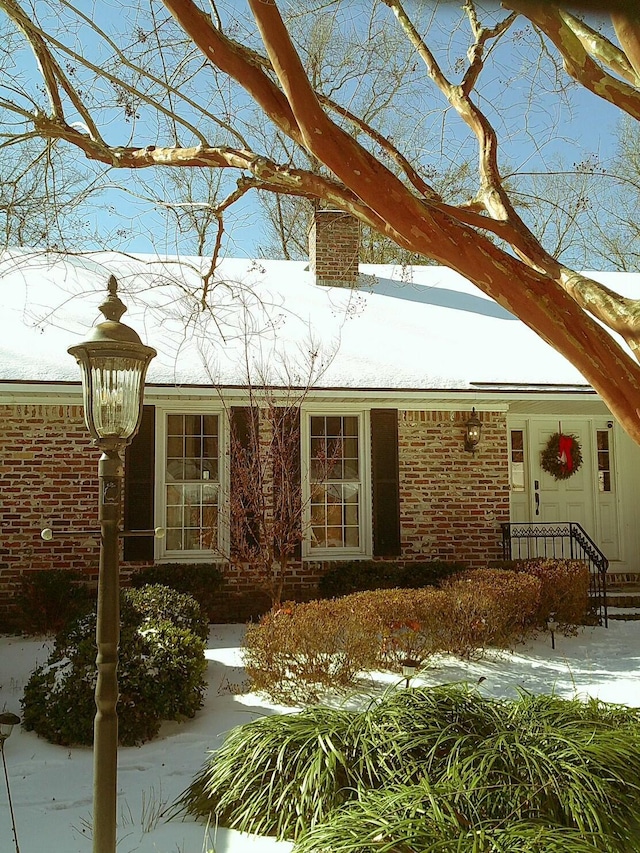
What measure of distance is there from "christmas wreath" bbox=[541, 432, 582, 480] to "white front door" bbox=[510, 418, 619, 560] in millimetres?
100

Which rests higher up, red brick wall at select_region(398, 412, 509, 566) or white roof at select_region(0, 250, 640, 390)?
white roof at select_region(0, 250, 640, 390)

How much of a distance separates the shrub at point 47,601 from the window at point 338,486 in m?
3.14

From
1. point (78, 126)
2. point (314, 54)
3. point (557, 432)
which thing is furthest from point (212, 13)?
point (557, 432)

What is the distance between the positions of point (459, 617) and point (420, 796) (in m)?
4.36

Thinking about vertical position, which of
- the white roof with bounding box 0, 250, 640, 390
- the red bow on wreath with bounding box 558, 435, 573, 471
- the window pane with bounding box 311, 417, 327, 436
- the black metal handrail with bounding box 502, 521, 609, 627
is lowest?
the black metal handrail with bounding box 502, 521, 609, 627

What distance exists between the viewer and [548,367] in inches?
448

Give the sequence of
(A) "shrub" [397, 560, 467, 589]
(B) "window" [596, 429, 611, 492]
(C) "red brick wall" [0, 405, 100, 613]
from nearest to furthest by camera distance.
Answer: (C) "red brick wall" [0, 405, 100, 613], (A) "shrub" [397, 560, 467, 589], (B) "window" [596, 429, 611, 492]

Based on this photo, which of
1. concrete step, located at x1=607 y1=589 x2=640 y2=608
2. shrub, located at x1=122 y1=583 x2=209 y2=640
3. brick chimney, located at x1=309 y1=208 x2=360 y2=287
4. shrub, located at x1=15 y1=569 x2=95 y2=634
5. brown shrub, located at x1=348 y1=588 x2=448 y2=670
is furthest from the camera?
brick chimney, located at x1=309 y1=208 x2=360 y2=287

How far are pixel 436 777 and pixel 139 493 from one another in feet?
22.3

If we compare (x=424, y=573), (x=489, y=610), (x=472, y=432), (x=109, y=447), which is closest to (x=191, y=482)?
(x=424, y=573)

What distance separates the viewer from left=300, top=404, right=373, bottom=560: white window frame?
10961 mm

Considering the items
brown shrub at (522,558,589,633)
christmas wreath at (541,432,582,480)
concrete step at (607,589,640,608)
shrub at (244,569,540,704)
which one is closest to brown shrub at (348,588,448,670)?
shrub at (244,569,540,704)

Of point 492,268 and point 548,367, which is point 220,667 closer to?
point 492,268

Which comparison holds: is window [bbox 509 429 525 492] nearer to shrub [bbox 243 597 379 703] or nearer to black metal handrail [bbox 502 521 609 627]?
black metal handrail [bbox 502 521 609 627]
